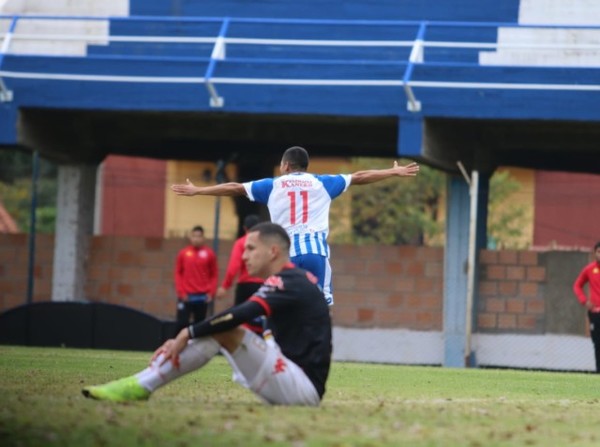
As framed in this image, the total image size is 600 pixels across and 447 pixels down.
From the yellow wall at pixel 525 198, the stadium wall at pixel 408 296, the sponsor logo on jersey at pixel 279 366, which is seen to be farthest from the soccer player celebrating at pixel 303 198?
the yellow wall at pixel 525 198

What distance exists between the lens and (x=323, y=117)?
25.6 meters

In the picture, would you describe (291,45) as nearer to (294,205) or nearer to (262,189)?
(262,189)

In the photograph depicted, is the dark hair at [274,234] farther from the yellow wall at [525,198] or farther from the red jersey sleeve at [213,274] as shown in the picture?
the yellow wall at [525,198]

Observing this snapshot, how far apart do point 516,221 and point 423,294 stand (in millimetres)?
23629

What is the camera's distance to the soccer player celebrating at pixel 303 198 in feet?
46.2

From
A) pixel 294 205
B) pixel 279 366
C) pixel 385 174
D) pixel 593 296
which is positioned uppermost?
pixel 385 174

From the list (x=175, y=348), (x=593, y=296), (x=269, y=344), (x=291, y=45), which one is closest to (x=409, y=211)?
(x=291, y=45)

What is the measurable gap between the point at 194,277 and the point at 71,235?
3.95 metres

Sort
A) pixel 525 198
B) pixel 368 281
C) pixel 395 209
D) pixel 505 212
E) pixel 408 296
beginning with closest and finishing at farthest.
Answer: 1. pixel 408 296
2. pixel 368 281
3. pixel 395 209
4. pixel 505 212
5. pixel 525 198

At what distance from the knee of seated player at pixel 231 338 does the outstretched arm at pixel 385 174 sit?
459 cm

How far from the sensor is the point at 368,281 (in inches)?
1064

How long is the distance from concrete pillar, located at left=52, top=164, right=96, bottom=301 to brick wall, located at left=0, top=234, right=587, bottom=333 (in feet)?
0.93

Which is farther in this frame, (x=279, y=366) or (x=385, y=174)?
(x=385, y=174)

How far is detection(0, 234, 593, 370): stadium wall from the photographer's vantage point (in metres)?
25.9
